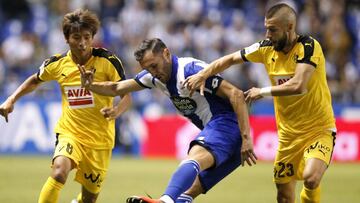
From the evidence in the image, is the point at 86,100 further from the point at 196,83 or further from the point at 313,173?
the point at 313,173

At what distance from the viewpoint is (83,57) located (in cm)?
906

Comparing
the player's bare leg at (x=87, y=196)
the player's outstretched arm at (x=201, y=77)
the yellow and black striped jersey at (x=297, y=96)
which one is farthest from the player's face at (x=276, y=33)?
the player's bare leg at (x=87, y=196)

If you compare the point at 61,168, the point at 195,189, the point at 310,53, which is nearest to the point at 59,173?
the point at 61,168

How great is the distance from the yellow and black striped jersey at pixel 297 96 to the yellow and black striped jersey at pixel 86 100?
1.54 metres

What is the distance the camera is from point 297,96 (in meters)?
8.59

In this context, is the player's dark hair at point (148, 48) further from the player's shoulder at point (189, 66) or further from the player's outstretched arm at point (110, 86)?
the player's outstretched arm at point (110, 86)

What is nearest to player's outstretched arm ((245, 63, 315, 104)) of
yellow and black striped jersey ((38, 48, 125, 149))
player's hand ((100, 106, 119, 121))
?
player's hand ((100, 106, 119, 121))

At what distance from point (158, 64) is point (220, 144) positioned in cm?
98

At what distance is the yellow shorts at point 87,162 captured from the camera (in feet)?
28.7

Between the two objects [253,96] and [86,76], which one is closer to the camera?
[253,96]

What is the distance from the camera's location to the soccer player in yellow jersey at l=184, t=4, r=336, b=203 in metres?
8.23

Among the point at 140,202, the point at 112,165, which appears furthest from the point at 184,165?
the point at 112,165

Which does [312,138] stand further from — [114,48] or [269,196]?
[114,48]

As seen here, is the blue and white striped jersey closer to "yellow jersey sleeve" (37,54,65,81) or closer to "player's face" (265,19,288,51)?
"player's face" (265,19,288,51)
